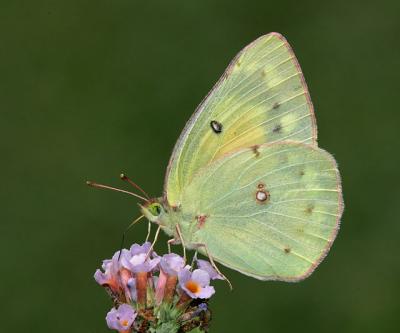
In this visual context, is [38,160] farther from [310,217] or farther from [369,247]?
[310,217]

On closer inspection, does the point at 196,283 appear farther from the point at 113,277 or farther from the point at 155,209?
the point at 155,209

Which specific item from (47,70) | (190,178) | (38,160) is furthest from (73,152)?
(190,178)

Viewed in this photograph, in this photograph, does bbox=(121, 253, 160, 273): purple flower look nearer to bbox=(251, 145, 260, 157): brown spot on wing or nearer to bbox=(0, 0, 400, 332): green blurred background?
bbox=(251, 145, 260, 157): brown spot on wing

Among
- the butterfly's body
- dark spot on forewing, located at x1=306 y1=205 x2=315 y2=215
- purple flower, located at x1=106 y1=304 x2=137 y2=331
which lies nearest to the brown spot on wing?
the butterfly's body

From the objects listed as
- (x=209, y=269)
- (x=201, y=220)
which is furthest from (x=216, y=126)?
(x=209, y=269)

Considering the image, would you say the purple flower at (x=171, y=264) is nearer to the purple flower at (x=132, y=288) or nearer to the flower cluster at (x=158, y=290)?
the flower cluster at (x=158, y=290)

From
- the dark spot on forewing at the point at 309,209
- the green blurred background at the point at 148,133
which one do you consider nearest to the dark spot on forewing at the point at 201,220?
the dark spot on forewing at the point at 309,209
